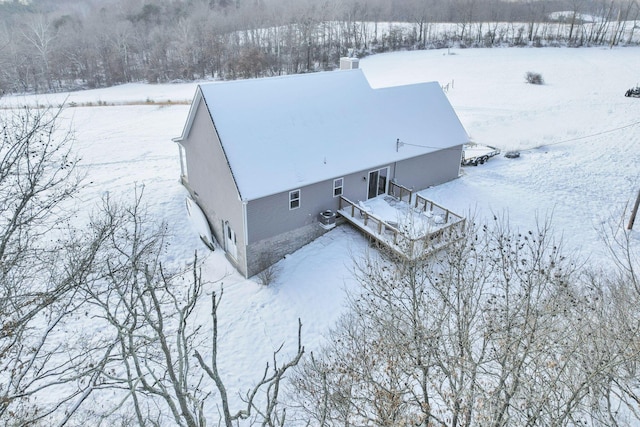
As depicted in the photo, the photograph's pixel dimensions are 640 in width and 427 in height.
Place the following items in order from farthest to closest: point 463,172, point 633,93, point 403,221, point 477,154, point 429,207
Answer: point 633,93, point 477,154, point 463,172, point 429,207, point 403,221

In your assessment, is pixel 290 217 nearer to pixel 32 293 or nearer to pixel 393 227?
pixel 393 227

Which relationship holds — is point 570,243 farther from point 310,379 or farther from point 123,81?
point 123,81

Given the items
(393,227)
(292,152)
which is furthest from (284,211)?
(393,227)

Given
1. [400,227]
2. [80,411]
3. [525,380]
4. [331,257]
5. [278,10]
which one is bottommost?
[80,411]

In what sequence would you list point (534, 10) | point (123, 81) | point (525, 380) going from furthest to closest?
1. point (534, 10)
2. point (123, 81)
3. point (525, 380)

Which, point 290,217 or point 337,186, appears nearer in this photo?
point 290,217

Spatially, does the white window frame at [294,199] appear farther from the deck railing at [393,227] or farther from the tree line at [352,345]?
the tree line at [352,345]

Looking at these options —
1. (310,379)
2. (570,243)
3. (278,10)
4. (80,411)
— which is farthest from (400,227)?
(278,10)
